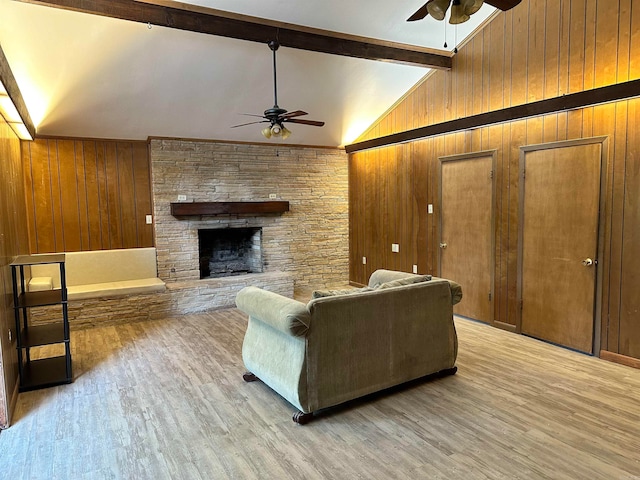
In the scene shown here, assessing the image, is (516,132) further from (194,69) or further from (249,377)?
(249,377)

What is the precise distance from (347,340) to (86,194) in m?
4.66

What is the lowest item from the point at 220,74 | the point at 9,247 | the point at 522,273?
the point at 522,273

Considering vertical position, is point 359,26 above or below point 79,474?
above

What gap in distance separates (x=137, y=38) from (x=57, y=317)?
339cm

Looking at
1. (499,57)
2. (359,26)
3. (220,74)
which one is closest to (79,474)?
(220,74)

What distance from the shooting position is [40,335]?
12.1 feet

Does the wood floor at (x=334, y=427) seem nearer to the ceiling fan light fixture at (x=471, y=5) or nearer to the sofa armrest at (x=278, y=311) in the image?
the sofa armrest at (x=278, y=311)

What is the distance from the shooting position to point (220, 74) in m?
4.98

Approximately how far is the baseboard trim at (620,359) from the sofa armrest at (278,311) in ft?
9.89

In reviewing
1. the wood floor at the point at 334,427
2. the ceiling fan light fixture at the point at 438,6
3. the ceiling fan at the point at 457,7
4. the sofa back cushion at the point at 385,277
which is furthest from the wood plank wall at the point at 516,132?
the ceiling fan light fixture at the point at 438,6

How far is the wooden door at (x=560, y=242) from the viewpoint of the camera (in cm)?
409

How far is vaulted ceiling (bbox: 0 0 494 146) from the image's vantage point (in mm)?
3994

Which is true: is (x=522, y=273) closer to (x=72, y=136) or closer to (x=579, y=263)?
(x=579, y=263)

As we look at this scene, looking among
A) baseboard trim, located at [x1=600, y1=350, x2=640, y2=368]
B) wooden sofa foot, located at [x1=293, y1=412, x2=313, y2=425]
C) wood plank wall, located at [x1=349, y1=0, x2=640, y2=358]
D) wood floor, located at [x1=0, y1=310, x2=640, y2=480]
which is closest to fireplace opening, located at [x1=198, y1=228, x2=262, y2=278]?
wood plank wall, located at [x1=349, y1=0, x2=640, y2=358]
